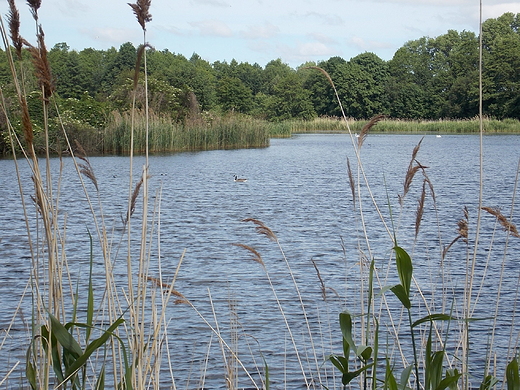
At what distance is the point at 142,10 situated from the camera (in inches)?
79.3

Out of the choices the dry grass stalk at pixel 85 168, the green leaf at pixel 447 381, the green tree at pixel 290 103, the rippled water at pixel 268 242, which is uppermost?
the green tree at pixel 290 103

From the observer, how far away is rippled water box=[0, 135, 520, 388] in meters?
5.43

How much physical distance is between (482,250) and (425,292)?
2.63m

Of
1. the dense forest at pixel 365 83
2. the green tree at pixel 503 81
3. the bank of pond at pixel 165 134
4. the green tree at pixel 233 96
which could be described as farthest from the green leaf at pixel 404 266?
the green tree at pixel 233 96

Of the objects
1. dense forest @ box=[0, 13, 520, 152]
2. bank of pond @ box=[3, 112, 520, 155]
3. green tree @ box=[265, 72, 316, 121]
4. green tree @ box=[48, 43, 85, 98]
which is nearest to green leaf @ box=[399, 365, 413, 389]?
bank of pond @ box=[3, 112, 520, 155]

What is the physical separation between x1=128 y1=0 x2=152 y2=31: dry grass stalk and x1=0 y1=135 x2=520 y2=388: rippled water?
3.55 feet

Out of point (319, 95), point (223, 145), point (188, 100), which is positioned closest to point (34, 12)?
point (223, 145)

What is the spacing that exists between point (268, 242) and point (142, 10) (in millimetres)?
7704

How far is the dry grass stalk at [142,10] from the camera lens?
2002 millimetres

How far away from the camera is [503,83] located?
191 feet

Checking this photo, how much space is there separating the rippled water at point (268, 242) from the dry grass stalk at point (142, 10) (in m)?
1.08

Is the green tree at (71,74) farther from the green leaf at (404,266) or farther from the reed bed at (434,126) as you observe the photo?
the green leaf at (404,266)

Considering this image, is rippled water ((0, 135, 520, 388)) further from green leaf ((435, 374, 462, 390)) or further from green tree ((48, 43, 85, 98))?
green tree ((48, 43, 85, 98))

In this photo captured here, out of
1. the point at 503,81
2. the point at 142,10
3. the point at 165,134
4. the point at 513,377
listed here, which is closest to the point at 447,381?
the point at 513,377
